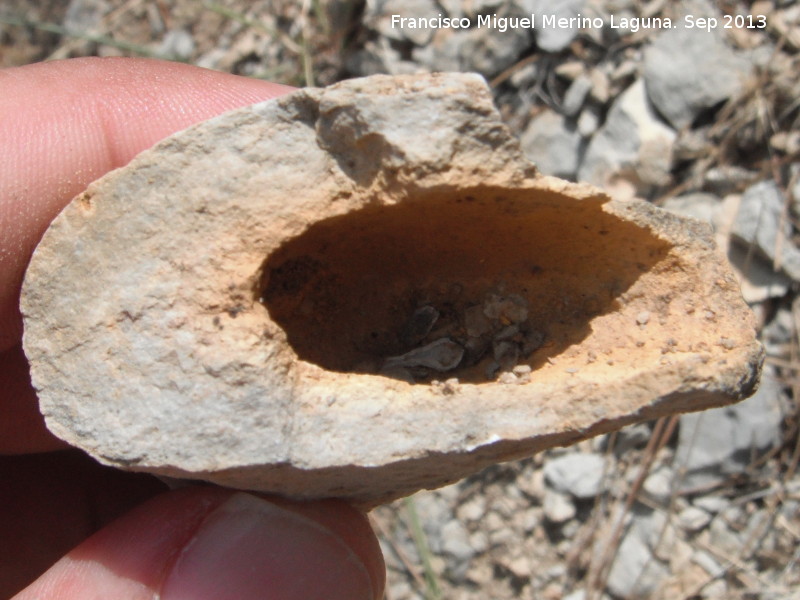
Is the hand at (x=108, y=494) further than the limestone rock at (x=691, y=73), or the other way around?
the limestone rock at (x=691, y=73)

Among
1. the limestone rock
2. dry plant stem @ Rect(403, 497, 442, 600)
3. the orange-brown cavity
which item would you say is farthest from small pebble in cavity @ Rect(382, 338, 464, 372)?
the limestone rock

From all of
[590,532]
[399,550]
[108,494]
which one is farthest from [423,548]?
[108,494]

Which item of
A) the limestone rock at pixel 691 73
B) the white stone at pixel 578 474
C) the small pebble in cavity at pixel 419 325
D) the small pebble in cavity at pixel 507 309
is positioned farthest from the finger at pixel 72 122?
the white stone at pixel 578 474

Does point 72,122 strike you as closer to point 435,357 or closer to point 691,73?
point 435,357

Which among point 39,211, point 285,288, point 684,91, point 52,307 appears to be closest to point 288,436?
point 285,288

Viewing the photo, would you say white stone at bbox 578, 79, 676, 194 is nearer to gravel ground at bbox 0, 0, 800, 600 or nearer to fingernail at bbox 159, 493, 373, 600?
gravel ground at bbox 0, 0, 800, 600

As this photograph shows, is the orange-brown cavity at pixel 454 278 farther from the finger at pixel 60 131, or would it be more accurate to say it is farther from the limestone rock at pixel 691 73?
the limestone rock at pixel 691 73
